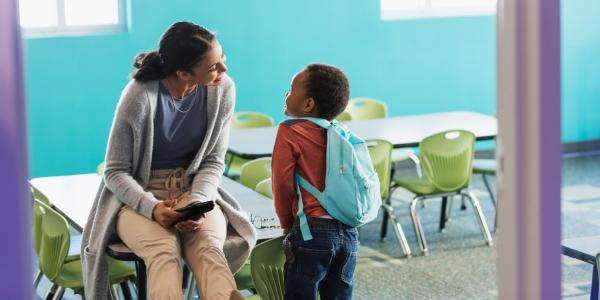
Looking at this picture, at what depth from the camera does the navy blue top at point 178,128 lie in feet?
11.2

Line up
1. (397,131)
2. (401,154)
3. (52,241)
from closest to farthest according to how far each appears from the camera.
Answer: (52,241), (397,131), (401,154)

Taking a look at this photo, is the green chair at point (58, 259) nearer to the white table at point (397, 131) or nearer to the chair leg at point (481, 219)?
the white table at point (397, 131)

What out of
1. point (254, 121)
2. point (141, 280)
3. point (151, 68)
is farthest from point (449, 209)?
point (151, 68)

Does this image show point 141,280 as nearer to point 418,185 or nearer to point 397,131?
point 418,185

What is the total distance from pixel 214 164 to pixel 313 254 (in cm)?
58

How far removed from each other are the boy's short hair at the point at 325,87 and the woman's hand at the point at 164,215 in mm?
579

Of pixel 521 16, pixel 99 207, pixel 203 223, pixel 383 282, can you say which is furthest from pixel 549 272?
pixel 383 282

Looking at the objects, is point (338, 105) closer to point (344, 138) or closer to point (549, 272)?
point (344, 138)

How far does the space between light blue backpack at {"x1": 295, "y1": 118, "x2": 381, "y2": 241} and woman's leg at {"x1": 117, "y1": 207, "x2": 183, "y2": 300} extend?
1.41 ft

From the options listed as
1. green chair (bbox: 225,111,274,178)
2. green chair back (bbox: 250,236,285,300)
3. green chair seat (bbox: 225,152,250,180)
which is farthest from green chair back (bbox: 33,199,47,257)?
green chair (bbox: 225,111,274,178)

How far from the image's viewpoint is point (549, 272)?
1.85 metres

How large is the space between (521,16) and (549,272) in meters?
0.47

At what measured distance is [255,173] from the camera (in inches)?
182

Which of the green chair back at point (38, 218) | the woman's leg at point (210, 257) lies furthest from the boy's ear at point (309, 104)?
the green chair back at point (38, 218)
